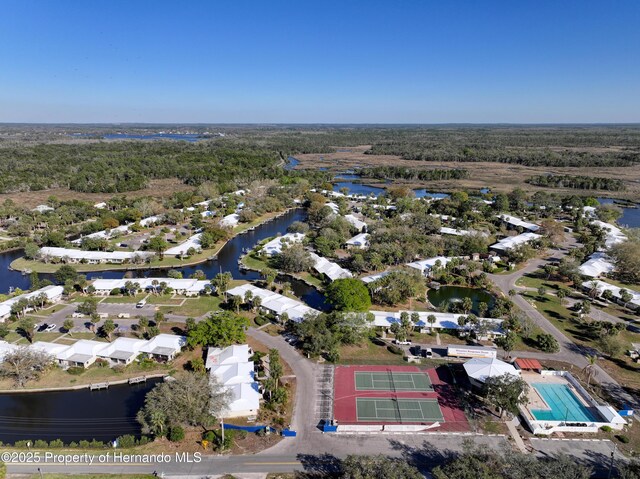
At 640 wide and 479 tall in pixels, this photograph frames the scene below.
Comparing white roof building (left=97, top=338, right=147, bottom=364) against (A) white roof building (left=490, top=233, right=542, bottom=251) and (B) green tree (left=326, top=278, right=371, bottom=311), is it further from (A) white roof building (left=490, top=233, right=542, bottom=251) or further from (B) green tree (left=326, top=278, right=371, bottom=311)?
(A) white roof building (left=490, top=233, right=542, bottom=251)

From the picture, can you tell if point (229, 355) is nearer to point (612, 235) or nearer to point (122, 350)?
point (122, 350)

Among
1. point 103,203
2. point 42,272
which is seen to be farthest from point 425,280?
point 103,203

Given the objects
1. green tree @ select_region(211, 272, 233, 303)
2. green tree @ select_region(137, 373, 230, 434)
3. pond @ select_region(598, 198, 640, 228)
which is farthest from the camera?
pond @ select_region(598, 198, 640, 228)

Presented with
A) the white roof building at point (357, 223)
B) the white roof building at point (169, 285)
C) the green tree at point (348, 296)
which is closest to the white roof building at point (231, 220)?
the white roof building at point (357, 223)

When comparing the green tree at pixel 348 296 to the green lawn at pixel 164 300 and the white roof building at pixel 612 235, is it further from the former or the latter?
the white roof building at pixel 612 235

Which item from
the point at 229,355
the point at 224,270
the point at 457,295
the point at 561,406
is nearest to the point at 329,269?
the point at 224,270

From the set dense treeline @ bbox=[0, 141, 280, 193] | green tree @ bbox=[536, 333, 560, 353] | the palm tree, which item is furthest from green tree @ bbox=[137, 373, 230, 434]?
dense treeline @ bbox=[0, 141, 280, 193]
